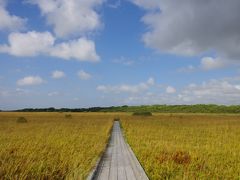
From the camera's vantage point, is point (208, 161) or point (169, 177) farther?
point (208, 161)

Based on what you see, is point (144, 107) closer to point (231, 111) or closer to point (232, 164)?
point (231, 111)

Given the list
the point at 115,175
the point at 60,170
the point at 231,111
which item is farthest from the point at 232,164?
the point at 231,111

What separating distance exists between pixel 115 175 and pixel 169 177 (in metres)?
1.68

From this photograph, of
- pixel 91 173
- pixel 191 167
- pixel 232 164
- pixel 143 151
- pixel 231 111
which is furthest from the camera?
pixel 231 111

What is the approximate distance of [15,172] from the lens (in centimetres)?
827

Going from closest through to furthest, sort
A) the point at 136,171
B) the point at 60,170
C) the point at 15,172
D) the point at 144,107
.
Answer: the point at 15,172, the point at 60,170, the point at 136,171, the point at 144,107

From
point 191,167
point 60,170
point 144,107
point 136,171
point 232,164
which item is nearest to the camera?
point 60,170

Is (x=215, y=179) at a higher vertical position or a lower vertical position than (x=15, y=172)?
lower

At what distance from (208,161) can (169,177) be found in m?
4.08

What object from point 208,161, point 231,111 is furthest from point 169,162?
point 231,111

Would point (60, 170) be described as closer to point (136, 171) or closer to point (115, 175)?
point (115, 175)

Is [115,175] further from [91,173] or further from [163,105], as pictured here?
[163,105]

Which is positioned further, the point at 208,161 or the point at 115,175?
the point at 208,161

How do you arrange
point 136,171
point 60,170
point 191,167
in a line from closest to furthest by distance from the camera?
point 60,170, point 136,171, point 191,167
